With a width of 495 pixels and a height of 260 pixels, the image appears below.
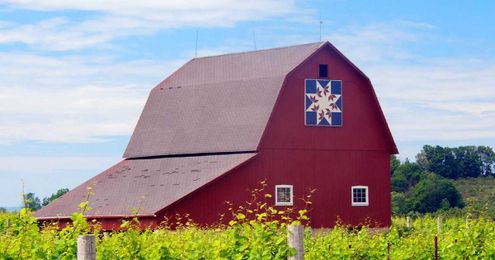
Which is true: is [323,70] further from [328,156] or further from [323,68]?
[328,156]

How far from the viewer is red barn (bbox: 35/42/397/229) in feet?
120

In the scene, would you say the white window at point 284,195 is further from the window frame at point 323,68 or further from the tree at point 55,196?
the tree at point 55,196

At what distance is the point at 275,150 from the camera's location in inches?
1474

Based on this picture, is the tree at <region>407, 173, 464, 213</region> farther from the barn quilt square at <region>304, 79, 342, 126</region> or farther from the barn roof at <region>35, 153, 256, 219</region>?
the barn quilt square at <region>304, 79, 342, 126</region>

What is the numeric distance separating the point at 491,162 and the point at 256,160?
69.1 metres

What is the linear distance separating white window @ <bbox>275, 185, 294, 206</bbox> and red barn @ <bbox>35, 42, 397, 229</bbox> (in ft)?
0.11

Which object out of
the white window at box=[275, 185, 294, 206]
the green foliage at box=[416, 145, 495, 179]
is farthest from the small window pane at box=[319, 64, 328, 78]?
the green foliage at box=[416, 145, 495, 179]

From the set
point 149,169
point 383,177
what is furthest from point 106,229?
point 383,177

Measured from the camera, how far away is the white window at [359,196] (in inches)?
1537

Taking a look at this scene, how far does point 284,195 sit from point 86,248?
86.2 feet

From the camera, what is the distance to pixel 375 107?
39688 mm

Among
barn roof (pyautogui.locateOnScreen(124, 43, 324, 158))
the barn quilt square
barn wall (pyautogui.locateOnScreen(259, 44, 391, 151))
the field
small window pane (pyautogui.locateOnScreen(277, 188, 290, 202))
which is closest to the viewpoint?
the field

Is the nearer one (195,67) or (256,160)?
(256,160)

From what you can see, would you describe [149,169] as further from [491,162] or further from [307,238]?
[491,162]
